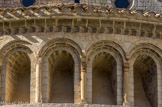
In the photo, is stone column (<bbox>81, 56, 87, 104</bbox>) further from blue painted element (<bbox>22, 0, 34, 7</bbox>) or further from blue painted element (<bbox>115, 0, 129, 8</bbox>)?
blue painted element (<bbox>22, 0, 34, 7</bbox>)

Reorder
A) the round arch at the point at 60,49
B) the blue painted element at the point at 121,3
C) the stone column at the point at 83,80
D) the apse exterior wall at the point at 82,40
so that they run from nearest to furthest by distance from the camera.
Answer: the stone column at the point at 83,80 → the round arch at the point at 60,49 → the apse exterior wall at the point at 82,40 → the blue painted element at the point at 121,3

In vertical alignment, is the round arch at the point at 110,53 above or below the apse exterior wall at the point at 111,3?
below

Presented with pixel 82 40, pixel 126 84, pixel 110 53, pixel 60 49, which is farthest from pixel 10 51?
pixel 126 84

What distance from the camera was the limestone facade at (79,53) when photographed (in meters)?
35.5

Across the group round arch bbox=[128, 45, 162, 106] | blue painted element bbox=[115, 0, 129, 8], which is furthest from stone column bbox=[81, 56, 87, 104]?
blue painted element bbox=[115, 0, 129, 8]

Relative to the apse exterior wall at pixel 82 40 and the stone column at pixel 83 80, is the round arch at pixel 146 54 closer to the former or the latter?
the apse exterior wall at pixel 82 40

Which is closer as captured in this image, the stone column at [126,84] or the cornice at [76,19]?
the stone column at [126,84]

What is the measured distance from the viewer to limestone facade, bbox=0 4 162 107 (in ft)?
117

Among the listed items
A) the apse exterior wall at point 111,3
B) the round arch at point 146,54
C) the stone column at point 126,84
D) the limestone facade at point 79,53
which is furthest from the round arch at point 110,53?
the apse exterior wall at point 111,3

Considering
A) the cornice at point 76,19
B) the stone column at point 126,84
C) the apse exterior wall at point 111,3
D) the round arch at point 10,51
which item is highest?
the apse exterior wall at point 111,3

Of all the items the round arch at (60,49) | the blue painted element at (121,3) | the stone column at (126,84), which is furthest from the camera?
the blue painted element at (121,3)

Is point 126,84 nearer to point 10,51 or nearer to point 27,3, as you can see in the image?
point 10,51

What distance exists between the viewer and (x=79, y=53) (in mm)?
35781

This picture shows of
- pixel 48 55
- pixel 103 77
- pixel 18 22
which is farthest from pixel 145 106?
pixel 18 22
